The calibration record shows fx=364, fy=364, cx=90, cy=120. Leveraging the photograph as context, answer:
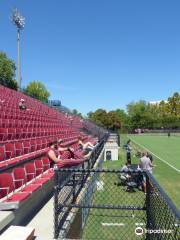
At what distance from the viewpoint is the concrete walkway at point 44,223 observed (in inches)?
209

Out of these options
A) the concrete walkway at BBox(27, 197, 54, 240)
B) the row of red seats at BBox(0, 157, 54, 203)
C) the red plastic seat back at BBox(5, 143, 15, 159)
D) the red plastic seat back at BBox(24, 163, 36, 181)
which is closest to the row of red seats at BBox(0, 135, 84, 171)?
the red plastic seat back at BBox(5, 143, 15, 159)

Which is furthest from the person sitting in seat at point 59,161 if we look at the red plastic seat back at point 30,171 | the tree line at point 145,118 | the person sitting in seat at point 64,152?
the tree line at point 145,118

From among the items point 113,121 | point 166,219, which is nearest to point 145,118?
point 113,121

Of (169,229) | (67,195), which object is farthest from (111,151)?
(169,229)

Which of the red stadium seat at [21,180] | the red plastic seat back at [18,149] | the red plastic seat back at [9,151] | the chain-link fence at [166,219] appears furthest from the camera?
the red plastic seat back at [18,149]

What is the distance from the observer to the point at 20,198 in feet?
18.9

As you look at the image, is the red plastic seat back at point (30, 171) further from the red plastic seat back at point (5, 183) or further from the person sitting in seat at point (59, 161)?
the red plastic seat back at point (5, 183)

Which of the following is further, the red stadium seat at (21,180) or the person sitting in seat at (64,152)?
the person sitting in seat at (64,152)

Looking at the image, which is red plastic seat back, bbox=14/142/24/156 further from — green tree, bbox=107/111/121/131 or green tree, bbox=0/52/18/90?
green tree, bbox=107/111/121/131

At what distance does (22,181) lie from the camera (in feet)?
22.6

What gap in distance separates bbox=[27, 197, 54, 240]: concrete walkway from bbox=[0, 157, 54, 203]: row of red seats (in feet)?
1.39

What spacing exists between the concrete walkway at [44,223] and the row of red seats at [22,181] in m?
0.42

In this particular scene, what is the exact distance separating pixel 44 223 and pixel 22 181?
126 centimetres

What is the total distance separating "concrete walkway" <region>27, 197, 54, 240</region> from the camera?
5.32 metres
